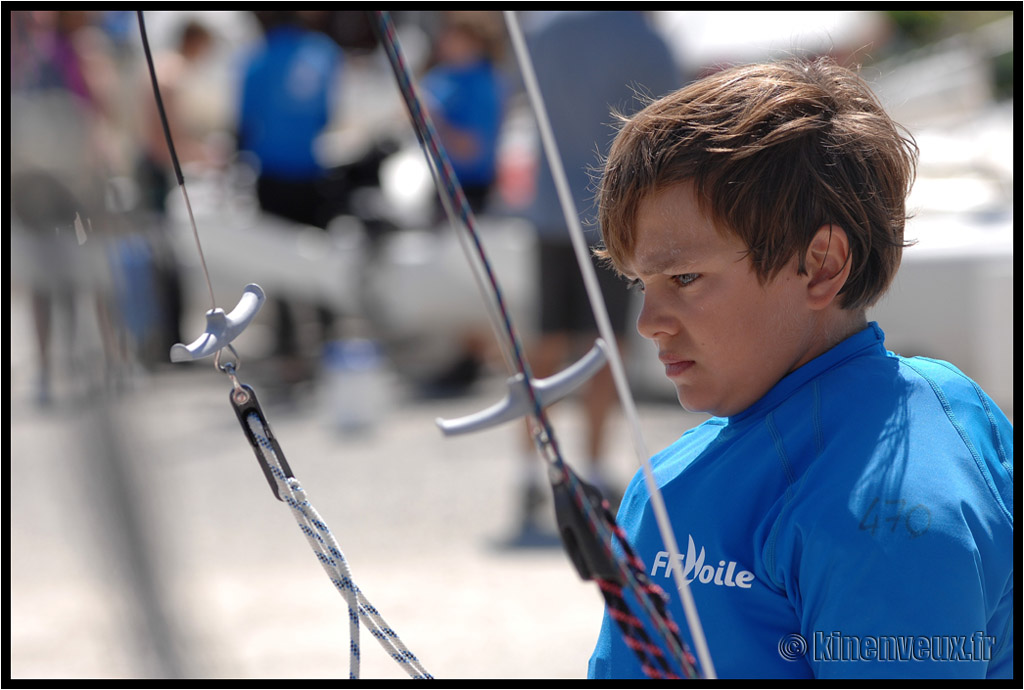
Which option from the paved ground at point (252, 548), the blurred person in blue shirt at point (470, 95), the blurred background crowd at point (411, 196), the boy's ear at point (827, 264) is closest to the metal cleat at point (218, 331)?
the boy's ear at point (827, 264)

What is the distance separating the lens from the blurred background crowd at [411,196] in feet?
13.0

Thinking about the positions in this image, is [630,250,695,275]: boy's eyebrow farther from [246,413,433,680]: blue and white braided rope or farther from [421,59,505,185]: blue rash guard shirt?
[421,59,505,185]: blue rash guard shirt

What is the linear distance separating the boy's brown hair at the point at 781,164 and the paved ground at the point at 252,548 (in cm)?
111

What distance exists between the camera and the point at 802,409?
3.33ft

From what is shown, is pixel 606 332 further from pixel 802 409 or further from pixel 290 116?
pixel 290 116

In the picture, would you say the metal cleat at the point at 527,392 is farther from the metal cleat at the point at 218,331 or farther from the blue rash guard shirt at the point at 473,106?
the blue rash guard shirt at the point at 473,106

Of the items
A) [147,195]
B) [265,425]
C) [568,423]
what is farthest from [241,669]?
[147,195]

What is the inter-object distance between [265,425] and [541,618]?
2.18 metres

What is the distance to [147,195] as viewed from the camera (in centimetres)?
563

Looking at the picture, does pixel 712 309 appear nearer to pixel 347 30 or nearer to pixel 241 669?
pixel 241 669

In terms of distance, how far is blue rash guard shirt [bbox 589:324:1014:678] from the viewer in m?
0.88

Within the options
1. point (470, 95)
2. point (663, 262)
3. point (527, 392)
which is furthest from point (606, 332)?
point (470, 95)

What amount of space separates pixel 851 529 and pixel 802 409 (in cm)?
15

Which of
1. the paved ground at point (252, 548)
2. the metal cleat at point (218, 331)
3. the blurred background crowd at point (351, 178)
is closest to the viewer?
the metal cleat at point (218, 331)
